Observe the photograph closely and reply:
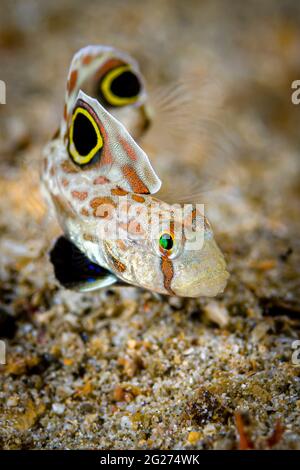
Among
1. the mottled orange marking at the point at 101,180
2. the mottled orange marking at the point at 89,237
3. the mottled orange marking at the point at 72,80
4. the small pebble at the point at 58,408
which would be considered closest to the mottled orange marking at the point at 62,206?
the mottled orange marking at the point at 89,237

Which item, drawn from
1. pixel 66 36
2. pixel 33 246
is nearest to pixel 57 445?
pixel 33 246

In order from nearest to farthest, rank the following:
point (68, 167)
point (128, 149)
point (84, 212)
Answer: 1. point (128, 149)
2. point (84, 212)
3. point (68, 167)

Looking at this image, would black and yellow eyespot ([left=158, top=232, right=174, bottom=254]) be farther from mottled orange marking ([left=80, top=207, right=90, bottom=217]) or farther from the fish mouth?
mottled orange marking ([left=80, top=207, right=90, bottom=217])

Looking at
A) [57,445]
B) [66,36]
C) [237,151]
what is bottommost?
[57,445]

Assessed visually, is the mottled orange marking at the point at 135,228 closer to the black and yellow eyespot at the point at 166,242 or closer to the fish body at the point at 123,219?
the fish body at the point at 123,219

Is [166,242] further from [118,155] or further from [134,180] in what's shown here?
[118,155]

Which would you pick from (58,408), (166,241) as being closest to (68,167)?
(166,241)

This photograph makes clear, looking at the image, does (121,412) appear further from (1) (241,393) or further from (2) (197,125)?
(2) (197,125)
